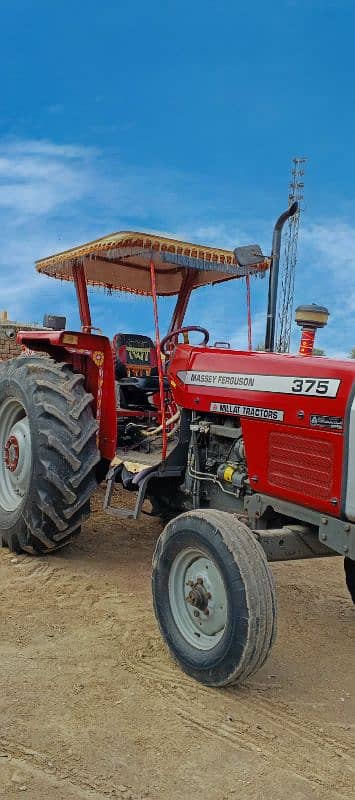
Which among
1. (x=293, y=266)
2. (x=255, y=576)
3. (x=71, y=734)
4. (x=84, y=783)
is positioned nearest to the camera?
(x=84, y=783)

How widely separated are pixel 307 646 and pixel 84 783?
1768 mm

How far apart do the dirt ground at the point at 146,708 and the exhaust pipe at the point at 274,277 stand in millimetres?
1686

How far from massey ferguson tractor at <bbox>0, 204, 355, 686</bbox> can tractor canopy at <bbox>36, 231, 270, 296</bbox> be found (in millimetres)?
15

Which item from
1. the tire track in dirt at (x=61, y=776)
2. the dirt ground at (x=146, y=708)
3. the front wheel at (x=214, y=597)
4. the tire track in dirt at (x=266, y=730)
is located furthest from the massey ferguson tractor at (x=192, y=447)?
the tire track in dirt at (x=61, y=776)

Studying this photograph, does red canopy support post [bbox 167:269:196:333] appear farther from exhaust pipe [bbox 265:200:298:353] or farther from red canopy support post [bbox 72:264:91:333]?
exhaust pipe [bbox 265:200:298:353]

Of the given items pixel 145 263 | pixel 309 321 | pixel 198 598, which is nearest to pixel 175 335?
pixel 145 263

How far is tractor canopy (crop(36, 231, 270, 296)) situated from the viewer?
191 inches

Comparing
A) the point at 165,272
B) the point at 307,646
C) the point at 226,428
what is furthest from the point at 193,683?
the point at 165,272

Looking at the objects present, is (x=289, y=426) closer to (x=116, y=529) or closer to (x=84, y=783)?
(x=84, y=783)

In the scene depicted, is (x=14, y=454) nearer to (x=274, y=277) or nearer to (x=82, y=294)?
(x=82, y=294)

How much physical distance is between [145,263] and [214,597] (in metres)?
2.93

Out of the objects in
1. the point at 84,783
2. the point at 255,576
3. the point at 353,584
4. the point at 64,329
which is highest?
the point at 64,329

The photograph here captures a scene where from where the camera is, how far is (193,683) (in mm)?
3373

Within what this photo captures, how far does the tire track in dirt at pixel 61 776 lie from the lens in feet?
8.22
